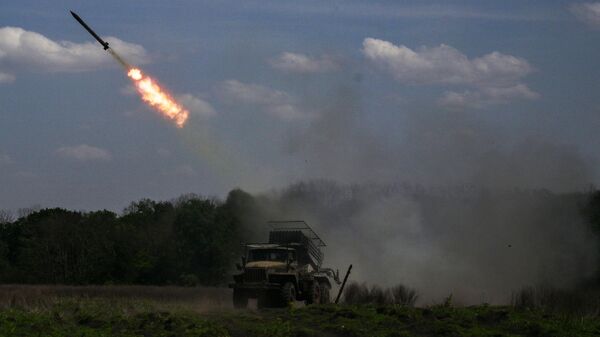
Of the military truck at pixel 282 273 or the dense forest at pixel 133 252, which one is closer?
the military truck at pixel 282 273

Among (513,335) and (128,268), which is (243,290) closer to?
(513,335)

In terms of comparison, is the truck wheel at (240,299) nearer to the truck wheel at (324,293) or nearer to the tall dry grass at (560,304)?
the truck wheel at (324,293)

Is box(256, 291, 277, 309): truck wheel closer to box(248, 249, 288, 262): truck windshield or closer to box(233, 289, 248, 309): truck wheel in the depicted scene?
box(233, 289, 248, 309): truck wheel

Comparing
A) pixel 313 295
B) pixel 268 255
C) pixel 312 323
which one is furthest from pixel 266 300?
pixel 312 323

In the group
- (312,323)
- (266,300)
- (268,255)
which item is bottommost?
(312,323)

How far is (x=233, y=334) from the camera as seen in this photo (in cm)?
2591

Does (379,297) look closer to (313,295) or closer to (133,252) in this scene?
(313,295)

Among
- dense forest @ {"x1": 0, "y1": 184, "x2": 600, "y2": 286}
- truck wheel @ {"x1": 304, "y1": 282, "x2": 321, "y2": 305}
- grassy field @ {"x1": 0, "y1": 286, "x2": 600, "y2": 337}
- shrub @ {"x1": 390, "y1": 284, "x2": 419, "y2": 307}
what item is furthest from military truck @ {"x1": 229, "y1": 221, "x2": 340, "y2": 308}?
dense forest @ {"x1": 0, "y1": 184, "x2": 600, "y2": 286}

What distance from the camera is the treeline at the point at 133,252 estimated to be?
239 feet

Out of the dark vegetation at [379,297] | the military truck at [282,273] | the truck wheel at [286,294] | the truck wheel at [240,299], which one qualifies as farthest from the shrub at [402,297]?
the truck wheel at [240,299]

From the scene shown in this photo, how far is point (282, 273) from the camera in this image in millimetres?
39281

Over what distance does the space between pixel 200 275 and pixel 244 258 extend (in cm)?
3613

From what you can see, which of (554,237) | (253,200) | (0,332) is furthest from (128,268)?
(0,332)

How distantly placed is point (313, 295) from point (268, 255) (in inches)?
102
